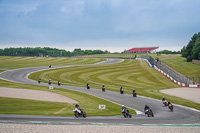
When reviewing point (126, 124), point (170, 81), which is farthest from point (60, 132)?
point (170, 81)

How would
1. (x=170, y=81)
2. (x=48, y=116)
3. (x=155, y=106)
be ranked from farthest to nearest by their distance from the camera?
(x=170, y=81), (x=155, y=106), (x=48, y=116)

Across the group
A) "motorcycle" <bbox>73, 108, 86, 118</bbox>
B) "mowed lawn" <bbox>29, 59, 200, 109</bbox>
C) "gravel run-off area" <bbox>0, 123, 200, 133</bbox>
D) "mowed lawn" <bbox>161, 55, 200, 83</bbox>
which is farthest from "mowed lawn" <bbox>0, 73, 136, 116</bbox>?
"mowed lawn" <bbox>161, 55, 200, 83</bbox>

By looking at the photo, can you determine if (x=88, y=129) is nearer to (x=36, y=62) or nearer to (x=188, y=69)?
(x=188, y=69)

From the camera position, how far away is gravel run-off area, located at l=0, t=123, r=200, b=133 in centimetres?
1714

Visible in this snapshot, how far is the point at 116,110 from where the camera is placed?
1066 inches

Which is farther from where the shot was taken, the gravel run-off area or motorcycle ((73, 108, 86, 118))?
motorcycle ((73, 108, 86, 118))

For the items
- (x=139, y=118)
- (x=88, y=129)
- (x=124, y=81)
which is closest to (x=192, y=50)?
(x=124, y=81)

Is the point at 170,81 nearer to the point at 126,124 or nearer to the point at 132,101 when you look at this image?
the point at 132,101

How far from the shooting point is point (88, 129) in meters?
17.7

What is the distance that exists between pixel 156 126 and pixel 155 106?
11.3 meters

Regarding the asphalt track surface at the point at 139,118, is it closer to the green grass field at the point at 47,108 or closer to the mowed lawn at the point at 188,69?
the green grass field at the point at 47,108

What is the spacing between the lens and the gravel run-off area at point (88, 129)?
1714 centimetres

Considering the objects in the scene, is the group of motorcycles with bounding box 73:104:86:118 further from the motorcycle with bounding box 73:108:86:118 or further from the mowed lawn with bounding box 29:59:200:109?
the mowed lawn with bounding box 29:59:200:109

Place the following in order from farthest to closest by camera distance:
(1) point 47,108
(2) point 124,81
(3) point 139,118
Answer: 1. (2) point 124,81
2. (1) point 47,108
3. (3) point 139,118
